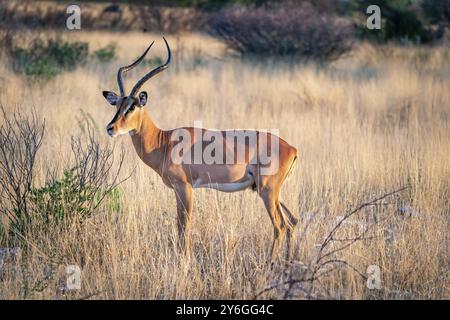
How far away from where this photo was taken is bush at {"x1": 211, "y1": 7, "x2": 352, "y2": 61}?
18.6 m

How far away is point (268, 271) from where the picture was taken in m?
5.14

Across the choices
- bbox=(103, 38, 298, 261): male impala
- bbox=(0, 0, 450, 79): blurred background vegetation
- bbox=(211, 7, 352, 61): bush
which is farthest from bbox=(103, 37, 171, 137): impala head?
bbox=(211, 7, 352, 61): bush

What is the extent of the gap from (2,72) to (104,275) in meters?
9.35

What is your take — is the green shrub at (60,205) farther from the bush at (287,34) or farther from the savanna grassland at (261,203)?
the bush at (287,34)

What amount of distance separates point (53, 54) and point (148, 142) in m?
10.9

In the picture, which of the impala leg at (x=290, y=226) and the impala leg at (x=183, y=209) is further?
the impala leg at (x=290, y=226)

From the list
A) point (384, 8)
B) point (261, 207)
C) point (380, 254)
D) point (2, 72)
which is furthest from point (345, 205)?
point (384, 8)

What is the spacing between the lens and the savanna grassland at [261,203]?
17.0ft

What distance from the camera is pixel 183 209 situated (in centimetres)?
609

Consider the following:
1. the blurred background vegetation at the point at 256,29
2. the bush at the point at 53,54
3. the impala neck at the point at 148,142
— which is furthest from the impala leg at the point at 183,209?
the bush at the point at 53,54

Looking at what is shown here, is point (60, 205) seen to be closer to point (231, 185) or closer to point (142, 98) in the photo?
point (142, 98)

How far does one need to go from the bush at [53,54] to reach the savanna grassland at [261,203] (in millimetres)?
755

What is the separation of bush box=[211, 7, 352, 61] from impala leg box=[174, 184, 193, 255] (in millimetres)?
13204

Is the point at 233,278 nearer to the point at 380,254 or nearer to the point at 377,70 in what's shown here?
the point at 380,254
